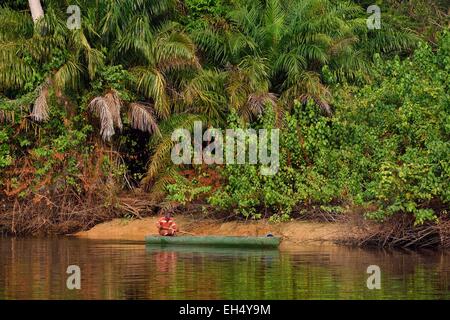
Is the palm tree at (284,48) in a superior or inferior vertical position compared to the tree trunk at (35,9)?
inferior

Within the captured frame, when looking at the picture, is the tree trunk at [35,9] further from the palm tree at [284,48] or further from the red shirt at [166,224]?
the red shirt at [166,224]

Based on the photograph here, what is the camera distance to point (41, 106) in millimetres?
30719

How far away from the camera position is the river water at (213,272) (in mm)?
19656

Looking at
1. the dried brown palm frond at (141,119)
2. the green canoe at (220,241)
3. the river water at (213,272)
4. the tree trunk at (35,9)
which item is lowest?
the river water at (213,272)

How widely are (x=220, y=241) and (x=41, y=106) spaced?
658 cm

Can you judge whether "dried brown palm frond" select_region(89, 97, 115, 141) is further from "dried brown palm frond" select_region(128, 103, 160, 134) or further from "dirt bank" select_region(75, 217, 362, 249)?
"dirt bank" select_region(75, 217, 362, 249)

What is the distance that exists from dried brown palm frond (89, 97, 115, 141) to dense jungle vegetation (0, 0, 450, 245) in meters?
0.04

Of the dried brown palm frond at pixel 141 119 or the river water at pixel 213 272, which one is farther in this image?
the dried brown palm frond at pixel 141 119

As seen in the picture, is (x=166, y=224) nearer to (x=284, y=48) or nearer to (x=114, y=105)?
(x=114, y=105)

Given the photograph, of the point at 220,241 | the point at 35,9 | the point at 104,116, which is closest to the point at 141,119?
the point at 104,116

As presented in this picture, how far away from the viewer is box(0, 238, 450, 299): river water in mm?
19656

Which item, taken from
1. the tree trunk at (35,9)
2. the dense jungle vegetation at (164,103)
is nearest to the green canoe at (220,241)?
the dense jungle vegetation at (164,103)

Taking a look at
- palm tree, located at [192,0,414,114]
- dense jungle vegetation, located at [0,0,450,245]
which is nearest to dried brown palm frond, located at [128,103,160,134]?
dense jungle vegetation, located at [0,0,450,245]

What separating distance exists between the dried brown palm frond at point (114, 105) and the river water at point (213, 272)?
348 centimetres
